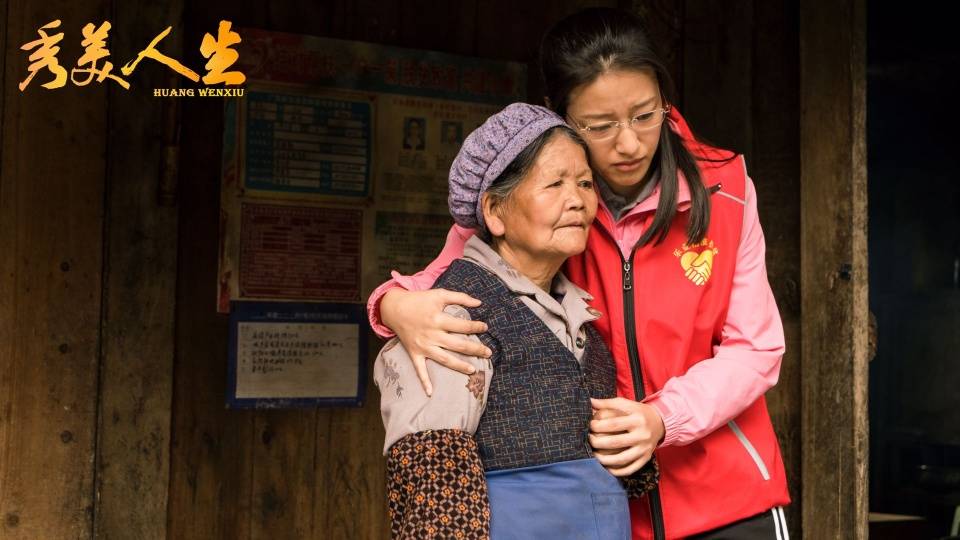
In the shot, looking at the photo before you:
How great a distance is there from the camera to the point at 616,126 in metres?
2.14

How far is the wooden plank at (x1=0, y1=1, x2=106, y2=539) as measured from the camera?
2.87 m

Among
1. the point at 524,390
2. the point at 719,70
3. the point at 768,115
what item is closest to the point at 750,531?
the point at 524,390

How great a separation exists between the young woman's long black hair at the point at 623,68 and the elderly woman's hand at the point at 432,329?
47 cm

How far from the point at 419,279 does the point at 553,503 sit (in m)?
0.59

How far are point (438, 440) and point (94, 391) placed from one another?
157 centimetres

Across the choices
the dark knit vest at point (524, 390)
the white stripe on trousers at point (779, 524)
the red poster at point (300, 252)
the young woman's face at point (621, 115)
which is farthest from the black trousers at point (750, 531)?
the red poster at point (300, 252)

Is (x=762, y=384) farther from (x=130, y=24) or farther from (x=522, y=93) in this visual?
(x=130, y=24)

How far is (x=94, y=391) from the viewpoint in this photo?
296cm

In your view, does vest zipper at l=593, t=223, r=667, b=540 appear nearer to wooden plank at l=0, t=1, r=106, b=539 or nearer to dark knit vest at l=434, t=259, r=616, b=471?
dark knit vest at l=434, t=259, r=616, b=471

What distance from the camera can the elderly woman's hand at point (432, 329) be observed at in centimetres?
187

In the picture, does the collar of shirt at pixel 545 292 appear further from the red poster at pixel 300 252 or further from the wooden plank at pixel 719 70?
the wooden plank at pixel 719 70

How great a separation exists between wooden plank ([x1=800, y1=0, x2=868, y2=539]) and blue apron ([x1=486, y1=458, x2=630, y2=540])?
1558 millimetres

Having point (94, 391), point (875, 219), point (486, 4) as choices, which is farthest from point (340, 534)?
point (875, 219)

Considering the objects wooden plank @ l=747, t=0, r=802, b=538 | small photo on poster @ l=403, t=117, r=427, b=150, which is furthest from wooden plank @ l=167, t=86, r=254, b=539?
wooden plank @ l=747, t=0, r=802, b=538
